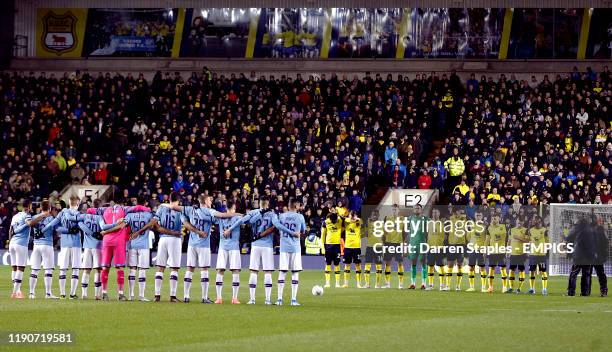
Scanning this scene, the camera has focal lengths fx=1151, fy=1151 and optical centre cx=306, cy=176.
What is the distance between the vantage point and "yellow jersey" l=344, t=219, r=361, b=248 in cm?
3434

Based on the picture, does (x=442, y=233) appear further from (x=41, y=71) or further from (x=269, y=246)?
(x=41, y=71)

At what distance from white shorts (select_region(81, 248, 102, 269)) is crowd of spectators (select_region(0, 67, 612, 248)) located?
53.0 ft

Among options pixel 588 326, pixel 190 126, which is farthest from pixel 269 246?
pixel 190 126

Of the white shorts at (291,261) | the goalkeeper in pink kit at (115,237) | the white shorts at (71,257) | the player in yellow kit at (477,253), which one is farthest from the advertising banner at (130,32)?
the white shorts at (291,261)

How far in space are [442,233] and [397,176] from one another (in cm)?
1228

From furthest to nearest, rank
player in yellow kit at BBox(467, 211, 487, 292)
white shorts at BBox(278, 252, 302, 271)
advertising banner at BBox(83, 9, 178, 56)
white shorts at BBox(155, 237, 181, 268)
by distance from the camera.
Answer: advertising banner at BBox(83, 9, 178, 56), player in yellow kit at BBox(467, 211, 487, 292), white shorts at BBox(155, 237, 181, 268), white shorts at BBox(278, 252, 302, 271)

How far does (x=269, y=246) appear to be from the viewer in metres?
26.1

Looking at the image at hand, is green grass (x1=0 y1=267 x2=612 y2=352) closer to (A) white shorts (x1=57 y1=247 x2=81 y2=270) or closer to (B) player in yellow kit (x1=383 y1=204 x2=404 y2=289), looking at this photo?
(A) white shorts (x1=57 y1=247 x2=81 y2=270)

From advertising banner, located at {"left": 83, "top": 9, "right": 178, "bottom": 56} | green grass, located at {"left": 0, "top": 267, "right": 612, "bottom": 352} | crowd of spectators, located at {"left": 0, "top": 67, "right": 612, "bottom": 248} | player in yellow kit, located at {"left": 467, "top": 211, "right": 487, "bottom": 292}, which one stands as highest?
advertising banner, located at {"left": 83, "top": 9, "right": 178, "bottom": 56}

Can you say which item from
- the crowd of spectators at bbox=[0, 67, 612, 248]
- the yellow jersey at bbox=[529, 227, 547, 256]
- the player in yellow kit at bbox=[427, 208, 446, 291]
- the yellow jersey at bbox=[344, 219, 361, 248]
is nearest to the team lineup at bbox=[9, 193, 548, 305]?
the yellow jersey at bbox=[344, 219, 361, 248]

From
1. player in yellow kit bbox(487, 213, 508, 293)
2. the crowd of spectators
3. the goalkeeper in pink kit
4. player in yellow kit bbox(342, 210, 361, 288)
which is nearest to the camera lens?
the goalkeeper in pink kit

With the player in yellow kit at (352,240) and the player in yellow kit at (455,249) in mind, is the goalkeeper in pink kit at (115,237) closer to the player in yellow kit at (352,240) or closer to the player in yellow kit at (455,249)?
the player in yellow kit at (352,240)

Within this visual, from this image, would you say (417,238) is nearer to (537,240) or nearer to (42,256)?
(537,240)

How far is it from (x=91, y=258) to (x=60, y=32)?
33.5 m
